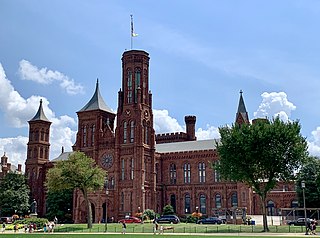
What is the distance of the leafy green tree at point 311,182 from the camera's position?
71.4 metres

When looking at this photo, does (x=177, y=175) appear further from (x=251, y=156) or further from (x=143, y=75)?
(x=251, y=156)

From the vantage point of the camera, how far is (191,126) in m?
116

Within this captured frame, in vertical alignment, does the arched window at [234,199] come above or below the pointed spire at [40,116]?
below

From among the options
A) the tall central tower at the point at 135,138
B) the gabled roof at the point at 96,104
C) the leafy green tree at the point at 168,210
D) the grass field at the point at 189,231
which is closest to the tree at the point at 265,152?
the grass field at the point at 189,231

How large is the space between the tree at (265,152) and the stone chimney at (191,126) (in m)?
55.0

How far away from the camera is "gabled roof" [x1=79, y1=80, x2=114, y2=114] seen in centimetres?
9469

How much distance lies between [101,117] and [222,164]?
1550 inches

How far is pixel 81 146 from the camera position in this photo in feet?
308

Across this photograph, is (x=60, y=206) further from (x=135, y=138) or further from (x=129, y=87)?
(x=129, y=87)

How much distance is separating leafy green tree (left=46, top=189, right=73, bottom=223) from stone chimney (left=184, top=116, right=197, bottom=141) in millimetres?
34567

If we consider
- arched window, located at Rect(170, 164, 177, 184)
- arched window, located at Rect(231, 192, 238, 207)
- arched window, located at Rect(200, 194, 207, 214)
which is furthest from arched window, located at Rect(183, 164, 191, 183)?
arched window, located at Rect(231, 192, 238, 207)

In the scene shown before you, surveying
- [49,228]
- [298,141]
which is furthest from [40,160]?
[298,141]

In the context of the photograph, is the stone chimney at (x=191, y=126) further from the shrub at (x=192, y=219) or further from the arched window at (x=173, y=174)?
the shrub at (x=192, y=219)

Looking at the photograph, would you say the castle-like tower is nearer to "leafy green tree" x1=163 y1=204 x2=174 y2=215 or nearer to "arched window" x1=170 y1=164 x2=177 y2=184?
"arched window" x1=170 y1=164 x2=177 y2=184
